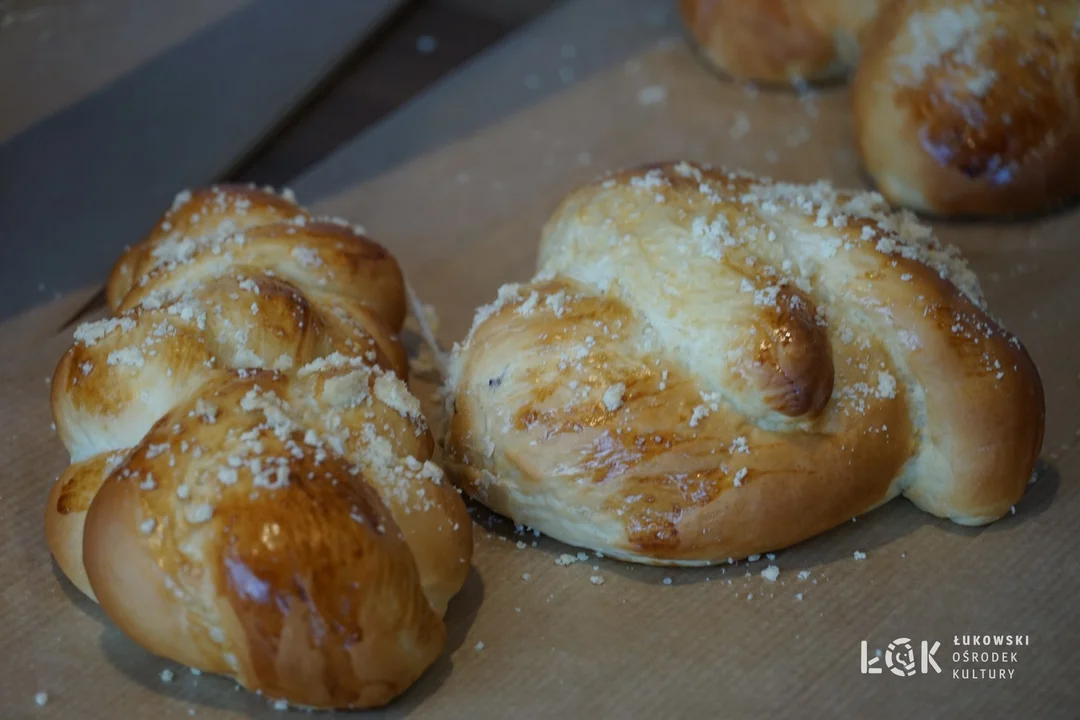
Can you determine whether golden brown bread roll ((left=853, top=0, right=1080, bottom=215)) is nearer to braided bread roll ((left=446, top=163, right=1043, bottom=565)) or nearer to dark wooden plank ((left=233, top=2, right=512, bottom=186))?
braided bread roll ((left=446, top=163, right=1043, bottom=565))

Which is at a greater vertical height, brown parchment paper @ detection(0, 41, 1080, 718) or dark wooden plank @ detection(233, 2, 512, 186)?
dark wooden plank @ detection(233, 2, 512, 186)

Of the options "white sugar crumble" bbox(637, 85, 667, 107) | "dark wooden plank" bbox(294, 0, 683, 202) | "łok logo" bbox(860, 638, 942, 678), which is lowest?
"łok logo" bbox(860, 638, 942, 678)

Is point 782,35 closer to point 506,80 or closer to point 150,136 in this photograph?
point 506,80

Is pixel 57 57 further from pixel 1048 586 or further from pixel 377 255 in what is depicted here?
pixel 1048 586

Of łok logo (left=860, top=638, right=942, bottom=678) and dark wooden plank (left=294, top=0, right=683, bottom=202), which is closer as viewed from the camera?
łok logo (left=860, top=638, right=942, bottom=678)

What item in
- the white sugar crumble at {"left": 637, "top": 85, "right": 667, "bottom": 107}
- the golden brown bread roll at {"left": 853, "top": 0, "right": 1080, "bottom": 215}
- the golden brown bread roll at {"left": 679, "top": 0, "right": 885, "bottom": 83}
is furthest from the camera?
the white sugar crumble at {"left": 637, "top": 85, "right": 667, "bottom": 107}

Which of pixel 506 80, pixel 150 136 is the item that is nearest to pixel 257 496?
pixel 150 136

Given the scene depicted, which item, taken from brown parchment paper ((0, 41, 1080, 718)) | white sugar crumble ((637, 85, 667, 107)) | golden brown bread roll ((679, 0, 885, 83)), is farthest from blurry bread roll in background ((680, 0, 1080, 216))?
white sugar crumble ((637, 85, 667, 107))
